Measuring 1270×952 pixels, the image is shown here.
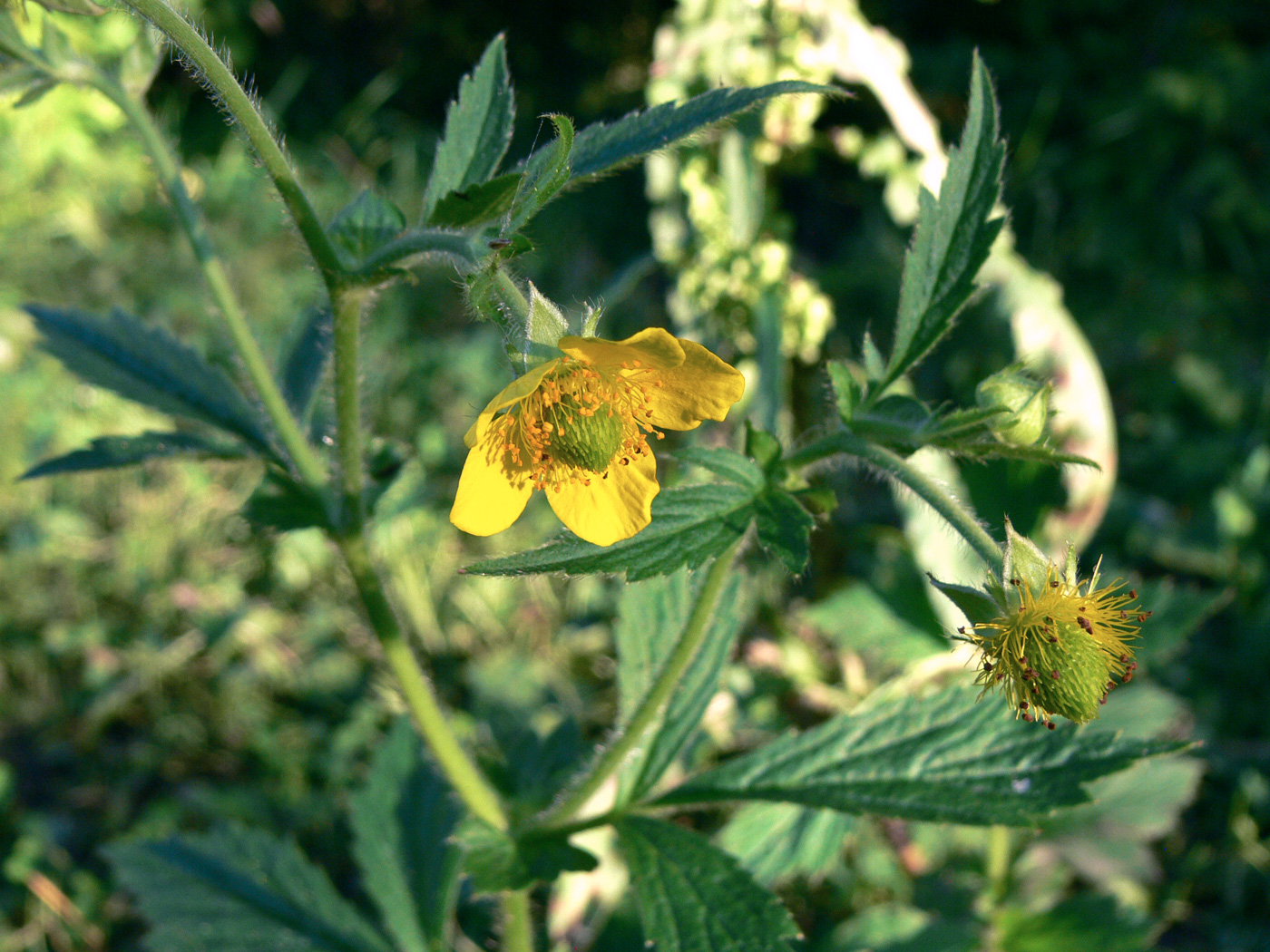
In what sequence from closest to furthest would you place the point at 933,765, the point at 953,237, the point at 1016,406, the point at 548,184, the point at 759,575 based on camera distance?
the point at 548,184, the point at 1016,406, the point at 953,237, the point at 933,765, the point at 759,575

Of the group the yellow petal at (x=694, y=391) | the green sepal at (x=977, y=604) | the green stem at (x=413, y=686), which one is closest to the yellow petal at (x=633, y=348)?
the yellow petal at (x=694, y=391)

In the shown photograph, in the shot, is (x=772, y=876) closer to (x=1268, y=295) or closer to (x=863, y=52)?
(x=863, y=52)

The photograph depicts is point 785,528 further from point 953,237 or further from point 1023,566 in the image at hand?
point 953,237

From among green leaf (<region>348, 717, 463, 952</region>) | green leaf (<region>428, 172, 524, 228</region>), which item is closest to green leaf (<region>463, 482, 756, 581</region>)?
green leaf (<region>428, 172, 524, 228</region>)

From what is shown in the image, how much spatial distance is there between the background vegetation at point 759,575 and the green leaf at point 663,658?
0.84 ft

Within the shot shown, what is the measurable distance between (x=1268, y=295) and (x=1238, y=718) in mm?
1553

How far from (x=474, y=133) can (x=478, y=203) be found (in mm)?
199

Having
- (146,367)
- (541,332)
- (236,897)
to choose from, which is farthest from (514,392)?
(236,897)

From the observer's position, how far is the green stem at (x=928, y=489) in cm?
95

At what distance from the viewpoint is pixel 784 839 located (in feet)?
5.39

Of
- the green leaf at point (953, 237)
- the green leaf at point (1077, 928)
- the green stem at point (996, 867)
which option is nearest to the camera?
the green leaf at point (953, 237)

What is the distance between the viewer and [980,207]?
1.02m

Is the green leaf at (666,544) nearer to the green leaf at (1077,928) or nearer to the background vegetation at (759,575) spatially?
the background vegetation at (759,575)

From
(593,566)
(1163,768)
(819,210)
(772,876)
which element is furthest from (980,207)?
(819,210)
